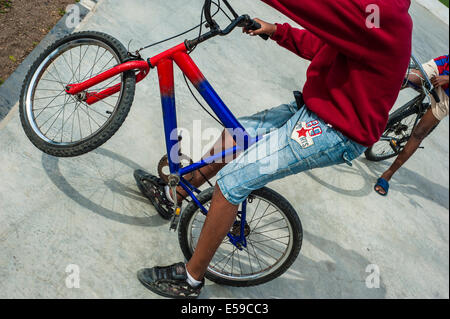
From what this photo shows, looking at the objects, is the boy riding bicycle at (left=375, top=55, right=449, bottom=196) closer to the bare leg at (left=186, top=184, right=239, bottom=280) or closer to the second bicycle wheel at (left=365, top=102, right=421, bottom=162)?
the second bicycle wheel at (left=365, top=102, right=421, bottom=162)

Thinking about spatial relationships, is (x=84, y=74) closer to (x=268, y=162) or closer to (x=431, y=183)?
(x=268, y=162)

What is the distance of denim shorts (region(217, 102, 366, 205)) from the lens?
1.78 meters

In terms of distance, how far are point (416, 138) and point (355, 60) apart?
2.30 metres

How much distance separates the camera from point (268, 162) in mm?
1806

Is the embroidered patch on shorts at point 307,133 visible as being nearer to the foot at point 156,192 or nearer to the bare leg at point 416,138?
the foot at point 156,192

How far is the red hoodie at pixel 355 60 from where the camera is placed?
1.45 meters

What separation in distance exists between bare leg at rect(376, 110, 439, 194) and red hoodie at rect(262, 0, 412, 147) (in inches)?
79.6

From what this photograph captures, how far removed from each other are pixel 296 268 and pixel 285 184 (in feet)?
2.48

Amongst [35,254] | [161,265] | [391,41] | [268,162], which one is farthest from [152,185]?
[391,41]

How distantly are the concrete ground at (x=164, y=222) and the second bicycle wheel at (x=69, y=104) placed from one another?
0.64 feet

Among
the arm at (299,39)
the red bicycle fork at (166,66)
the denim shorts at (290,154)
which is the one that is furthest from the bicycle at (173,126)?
the denim shorts at (290,154)

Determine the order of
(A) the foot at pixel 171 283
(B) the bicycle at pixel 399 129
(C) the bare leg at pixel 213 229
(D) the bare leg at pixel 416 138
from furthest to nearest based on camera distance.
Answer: (B) the bicycle at pixel 399 129
(D) the bare leg at pixel 416 138
(A) the foot at pixel 171 283
(C) the bare leg at pixel 213 229

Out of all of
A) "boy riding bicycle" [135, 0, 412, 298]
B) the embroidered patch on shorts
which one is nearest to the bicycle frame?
"boy riding bicycle" [135, 0, 412, 298]

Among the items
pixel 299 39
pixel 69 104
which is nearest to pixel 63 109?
pixel 69 104
